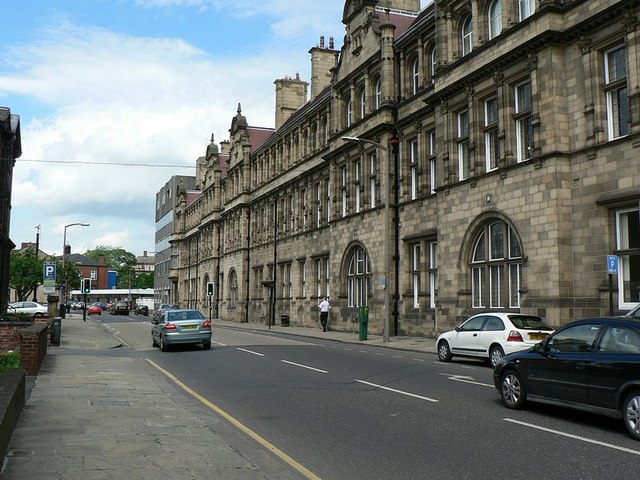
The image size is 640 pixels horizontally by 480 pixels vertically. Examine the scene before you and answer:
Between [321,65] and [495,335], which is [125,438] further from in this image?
[321,65]

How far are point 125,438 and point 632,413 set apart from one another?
6157mm

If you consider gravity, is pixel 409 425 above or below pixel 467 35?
below

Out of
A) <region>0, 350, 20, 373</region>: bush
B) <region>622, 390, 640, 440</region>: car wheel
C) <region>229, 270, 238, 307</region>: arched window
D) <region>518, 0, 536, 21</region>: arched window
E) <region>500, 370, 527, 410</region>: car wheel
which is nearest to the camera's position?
<region>622, 390, 640, 440</region>: car wheel

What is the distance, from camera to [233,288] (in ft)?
208

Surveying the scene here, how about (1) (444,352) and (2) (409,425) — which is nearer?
(2) (409,425)

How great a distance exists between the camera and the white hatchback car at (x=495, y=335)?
16875 mm

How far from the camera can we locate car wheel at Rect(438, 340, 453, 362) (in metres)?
19.2

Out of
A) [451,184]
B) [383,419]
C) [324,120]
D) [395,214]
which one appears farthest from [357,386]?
[324,120]

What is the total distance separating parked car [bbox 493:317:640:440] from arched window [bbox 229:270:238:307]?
51850 millimetres

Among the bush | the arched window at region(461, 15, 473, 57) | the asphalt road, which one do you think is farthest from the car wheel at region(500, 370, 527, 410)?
the arched window at region(461, 15, 473, 57)

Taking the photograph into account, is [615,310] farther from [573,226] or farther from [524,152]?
[524,152]

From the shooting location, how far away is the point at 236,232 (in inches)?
2478

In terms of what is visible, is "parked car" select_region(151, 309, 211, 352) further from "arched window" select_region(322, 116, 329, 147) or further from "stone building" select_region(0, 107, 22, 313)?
"arched window" select_region(322, 116, 329, 147)

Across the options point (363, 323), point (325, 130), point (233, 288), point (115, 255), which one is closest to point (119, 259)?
point (115, 255)
